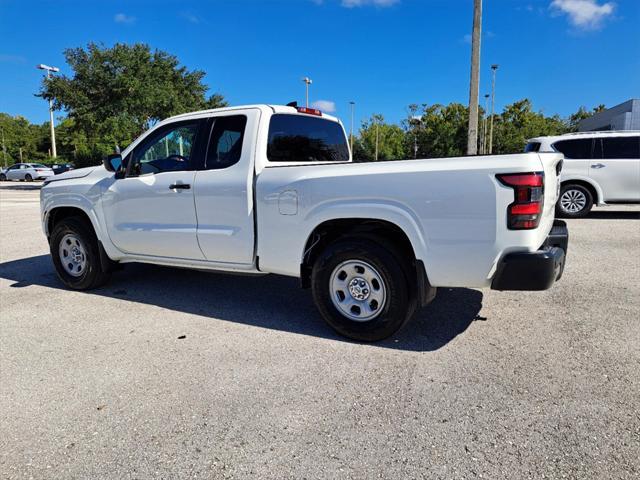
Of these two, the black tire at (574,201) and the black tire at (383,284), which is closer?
the black tire at (383,284)

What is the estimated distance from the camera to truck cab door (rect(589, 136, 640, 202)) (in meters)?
9.95

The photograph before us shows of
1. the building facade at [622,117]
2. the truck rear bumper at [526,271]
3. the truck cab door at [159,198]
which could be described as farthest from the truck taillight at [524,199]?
the building facade at [622,117]

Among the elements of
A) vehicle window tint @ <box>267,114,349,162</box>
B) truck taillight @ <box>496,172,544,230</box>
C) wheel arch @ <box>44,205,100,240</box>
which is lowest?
wheel arch @ <box>44,205,100,240</box>

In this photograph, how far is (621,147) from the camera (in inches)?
396

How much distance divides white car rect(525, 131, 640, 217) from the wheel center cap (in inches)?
312

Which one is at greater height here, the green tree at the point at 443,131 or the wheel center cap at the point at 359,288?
the green tree at the point at 443,131

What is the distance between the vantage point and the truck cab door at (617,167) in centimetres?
995

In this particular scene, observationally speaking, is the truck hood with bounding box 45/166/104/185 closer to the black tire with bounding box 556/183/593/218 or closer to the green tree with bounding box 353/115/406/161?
the black tire with bounding box 556/183/593/218

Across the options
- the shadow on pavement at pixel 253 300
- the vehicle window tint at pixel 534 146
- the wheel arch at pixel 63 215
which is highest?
the vehicle window tint at pixel 534 146

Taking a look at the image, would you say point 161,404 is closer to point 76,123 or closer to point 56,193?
point 56,193

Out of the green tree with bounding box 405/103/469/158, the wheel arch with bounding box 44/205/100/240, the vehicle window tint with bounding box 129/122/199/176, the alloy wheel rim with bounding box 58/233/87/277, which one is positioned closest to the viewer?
the vehicle window tint with bounding box 129/122/199/176

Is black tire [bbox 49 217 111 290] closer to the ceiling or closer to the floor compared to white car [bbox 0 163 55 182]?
closer to the floor

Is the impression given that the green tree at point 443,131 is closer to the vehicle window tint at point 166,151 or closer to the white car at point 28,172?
the white car at point 28,172

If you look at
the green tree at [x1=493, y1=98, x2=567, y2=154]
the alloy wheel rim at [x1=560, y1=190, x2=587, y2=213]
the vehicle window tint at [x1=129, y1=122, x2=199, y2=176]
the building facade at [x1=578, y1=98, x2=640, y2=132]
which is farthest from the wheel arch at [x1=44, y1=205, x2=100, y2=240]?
the green tree at [x1=493, y1=98, x2=567, y2=154]
